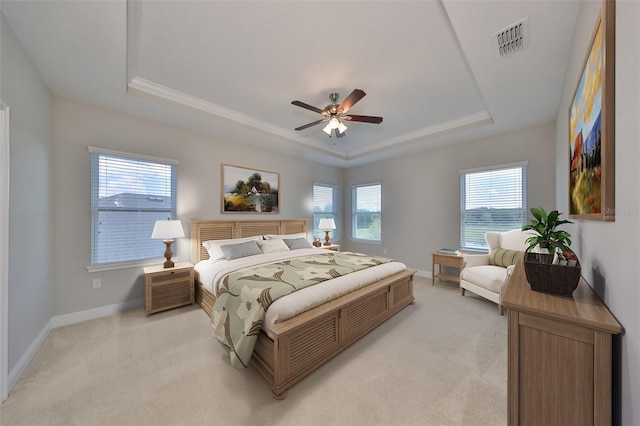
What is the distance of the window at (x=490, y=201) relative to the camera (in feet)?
12.7

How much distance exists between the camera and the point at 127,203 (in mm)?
3262

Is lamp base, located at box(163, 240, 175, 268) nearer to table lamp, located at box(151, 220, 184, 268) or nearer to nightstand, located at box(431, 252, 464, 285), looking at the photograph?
table lamp, located at box(151, 220, 184, 268)

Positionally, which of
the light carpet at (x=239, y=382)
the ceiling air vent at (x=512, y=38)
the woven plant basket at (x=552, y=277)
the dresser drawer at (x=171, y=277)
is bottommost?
the light carpet at (x=239, y=382)

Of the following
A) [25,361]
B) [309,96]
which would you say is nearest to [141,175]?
[25,361]

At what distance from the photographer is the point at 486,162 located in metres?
4.17

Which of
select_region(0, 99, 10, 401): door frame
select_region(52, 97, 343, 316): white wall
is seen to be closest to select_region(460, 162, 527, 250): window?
select_region(52, 97, 343, 316): white wall

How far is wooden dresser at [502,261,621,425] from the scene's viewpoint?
93 cm

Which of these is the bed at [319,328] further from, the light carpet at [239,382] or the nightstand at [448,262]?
the nightstand at [448,262]

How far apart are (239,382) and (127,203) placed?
2.83 m

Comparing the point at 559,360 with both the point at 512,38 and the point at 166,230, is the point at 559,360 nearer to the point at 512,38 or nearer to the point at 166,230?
the point at 512,38

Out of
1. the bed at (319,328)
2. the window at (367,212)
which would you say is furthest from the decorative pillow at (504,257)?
the window at (367,212)

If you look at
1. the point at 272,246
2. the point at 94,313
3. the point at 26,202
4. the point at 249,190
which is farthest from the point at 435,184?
the point at 94,313

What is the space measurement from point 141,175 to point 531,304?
428cm

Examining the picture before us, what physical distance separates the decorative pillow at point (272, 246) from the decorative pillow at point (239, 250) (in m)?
0.18
